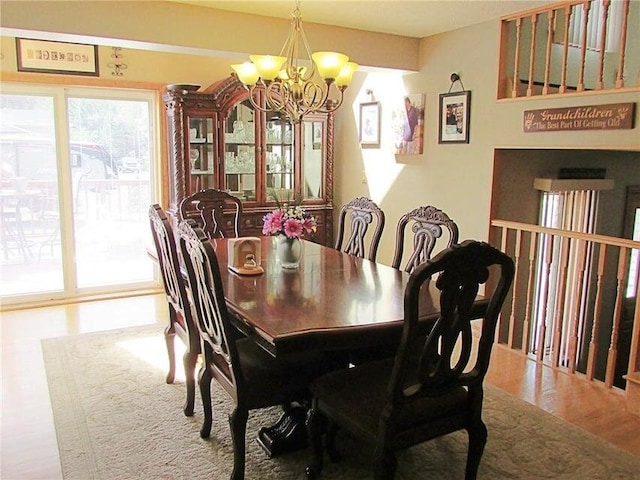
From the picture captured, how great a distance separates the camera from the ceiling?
3.71 meters

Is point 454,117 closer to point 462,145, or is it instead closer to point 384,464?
point 462,145

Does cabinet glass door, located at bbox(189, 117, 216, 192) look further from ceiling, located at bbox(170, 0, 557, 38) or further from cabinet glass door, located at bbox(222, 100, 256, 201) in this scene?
ceiling, located at bbox(170, 0, 557, 38)

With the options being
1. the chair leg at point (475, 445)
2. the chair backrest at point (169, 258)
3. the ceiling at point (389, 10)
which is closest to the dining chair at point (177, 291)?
the chair backrest at point (169, 258)

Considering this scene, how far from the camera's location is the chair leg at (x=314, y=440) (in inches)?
90.4

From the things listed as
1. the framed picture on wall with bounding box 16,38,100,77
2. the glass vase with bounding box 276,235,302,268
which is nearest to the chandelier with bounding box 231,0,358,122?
the glass vase with bounding box 276,235,302,268

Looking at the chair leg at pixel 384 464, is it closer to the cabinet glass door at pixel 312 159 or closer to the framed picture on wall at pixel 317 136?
the cabinet glass door at pixel 312 159

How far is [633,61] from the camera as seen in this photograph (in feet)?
15.5

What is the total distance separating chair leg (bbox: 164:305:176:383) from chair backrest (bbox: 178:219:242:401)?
73 centimetres

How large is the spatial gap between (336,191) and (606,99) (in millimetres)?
3095

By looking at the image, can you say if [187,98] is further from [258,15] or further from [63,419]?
[63,419]

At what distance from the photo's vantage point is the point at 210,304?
2281 millimetres

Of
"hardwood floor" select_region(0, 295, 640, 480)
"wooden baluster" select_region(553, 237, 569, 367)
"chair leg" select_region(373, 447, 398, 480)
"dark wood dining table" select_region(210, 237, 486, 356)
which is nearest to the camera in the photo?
"chair leg" select_region(373, 447, 398, 480)

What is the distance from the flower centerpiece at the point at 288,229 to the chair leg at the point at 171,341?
2.49 ft

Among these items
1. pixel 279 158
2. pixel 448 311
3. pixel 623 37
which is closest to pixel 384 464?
pixel 448 311
